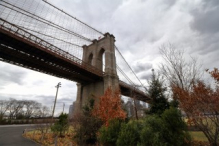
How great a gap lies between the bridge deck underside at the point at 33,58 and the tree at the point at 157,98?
12.7 metres

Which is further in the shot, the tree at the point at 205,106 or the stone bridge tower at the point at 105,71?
the stone bridge tower at the point at 105,71

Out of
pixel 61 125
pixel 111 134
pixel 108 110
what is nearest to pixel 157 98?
pixel 108 110

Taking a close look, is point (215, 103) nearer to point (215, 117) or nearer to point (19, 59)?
point (215, 117)

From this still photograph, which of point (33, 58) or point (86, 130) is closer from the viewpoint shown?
point (86, 130)

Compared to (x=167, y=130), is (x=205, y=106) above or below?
above

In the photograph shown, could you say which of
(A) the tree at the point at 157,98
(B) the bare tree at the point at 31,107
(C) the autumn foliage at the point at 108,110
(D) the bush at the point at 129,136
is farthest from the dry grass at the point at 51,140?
(B) the bare tree at the point at 31,107

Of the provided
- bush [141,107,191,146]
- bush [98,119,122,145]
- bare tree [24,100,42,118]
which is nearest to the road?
bush [98,119,122,145]

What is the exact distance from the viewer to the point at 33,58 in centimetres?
1766

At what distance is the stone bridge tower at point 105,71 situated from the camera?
80.3 ft

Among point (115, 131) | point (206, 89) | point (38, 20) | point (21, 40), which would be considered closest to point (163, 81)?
point (206, 89)

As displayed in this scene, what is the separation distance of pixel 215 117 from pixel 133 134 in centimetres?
465

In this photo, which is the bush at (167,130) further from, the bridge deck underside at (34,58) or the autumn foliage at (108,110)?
the bridge deck underside at (34,58)

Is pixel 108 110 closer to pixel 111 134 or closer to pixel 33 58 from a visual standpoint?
pixel 111 134

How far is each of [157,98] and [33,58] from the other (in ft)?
Result: 57.4
